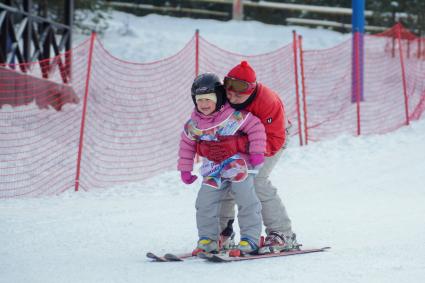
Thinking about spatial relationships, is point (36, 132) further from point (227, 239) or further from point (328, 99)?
point (328, 99)

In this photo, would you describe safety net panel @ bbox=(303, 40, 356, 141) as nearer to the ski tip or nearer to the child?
the child

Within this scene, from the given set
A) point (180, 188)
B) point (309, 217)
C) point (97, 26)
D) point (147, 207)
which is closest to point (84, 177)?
point (180, 188)

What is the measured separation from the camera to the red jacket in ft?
17.7

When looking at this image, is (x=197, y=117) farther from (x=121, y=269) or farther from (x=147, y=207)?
(x=147, y=207)

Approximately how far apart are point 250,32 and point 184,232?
60.2 feet

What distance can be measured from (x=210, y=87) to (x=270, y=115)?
1.60 feet

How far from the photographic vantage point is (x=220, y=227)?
5.74 meters

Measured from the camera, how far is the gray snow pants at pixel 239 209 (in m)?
5.33

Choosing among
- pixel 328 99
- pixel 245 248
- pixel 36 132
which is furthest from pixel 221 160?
pixel 328 99

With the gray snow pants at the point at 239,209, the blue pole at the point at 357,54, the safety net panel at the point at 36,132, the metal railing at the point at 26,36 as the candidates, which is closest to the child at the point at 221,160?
the gray snow pants at the point at 239,209

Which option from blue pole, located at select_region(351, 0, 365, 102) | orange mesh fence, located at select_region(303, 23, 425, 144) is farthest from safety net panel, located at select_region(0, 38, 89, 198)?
blue pole, located at select_region(351, 0, 365, 102)

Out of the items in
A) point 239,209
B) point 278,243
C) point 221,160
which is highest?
point 221,160

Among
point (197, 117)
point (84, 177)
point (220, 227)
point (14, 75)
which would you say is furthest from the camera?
point (14, 75)

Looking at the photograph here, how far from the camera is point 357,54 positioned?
1409 cm
